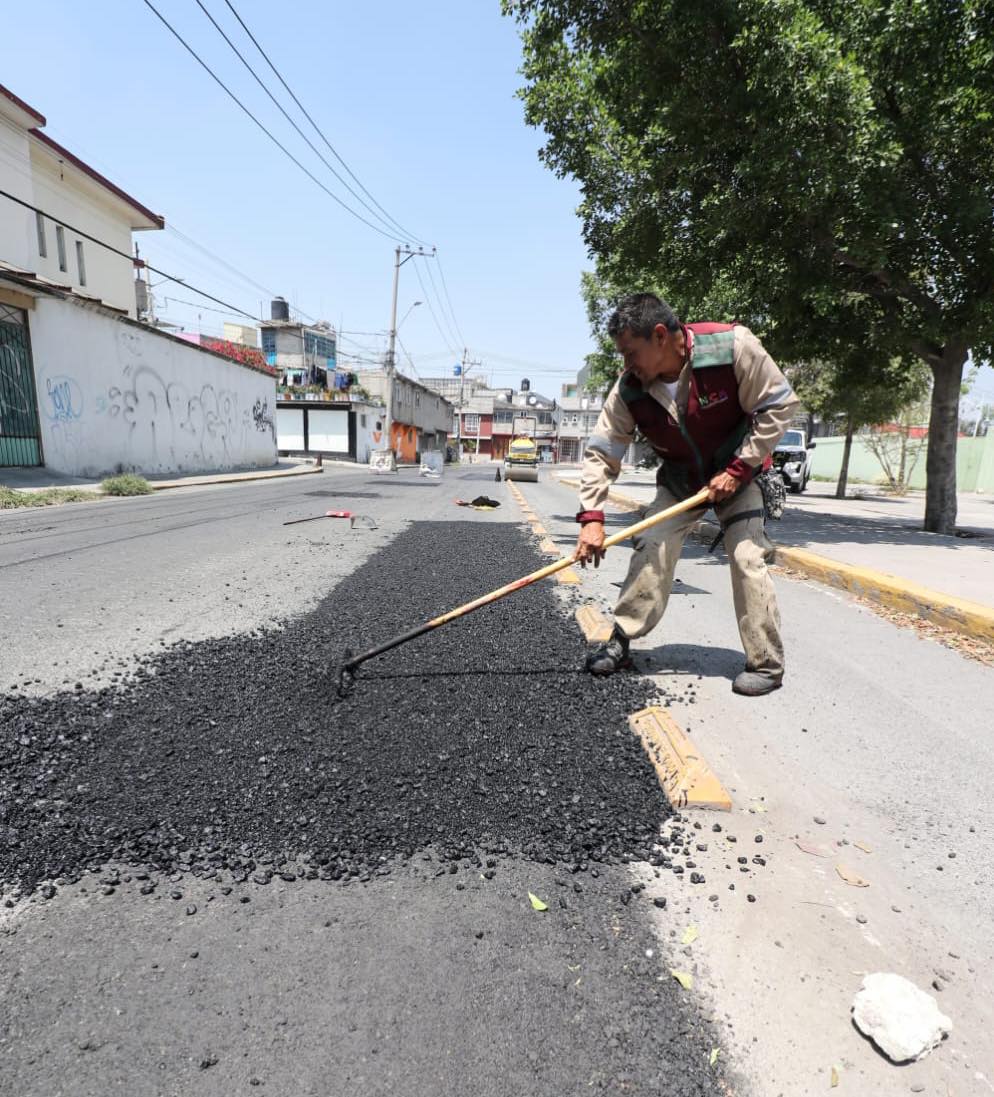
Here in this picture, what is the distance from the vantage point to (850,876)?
1.81 meters

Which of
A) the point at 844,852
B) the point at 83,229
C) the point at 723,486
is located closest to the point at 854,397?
the point at 723,486

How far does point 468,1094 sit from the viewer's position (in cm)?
115

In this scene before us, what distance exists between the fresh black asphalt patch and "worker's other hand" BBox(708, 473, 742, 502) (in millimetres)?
996

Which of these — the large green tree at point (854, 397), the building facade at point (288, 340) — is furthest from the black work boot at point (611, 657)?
the building facade at point (288, 340)

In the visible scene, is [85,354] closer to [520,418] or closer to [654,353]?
[654,353]

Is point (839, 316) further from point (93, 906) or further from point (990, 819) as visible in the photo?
point (93, 906)

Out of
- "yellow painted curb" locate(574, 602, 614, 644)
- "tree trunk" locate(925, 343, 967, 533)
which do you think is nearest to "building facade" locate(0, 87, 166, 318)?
"yellow painted curb" locate(574, 602, 614, 644)

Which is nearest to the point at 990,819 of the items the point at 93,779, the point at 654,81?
the point at 93,779

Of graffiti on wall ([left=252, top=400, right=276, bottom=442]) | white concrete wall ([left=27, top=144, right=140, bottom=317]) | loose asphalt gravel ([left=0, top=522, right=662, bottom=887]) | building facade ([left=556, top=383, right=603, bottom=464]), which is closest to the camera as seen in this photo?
loose asphalt gravel ([left=0, top=522, right=662, bottom=887])

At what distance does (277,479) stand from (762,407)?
819 inches

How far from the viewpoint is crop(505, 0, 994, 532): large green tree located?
22.8 feet

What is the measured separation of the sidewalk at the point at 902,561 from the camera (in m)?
4.65

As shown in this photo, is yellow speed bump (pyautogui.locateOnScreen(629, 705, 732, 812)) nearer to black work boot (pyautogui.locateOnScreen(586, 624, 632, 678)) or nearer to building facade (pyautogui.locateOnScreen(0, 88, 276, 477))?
black work boot (pyautogui.locateOnScreen(586, 624, 632, 678))

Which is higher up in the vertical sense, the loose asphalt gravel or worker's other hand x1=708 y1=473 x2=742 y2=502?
worker's other hand x1=708 y1=473 x2=742 y2=502
